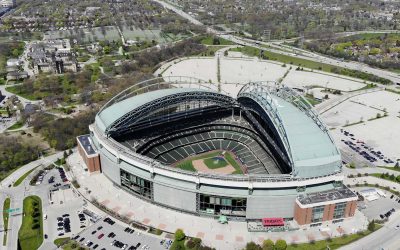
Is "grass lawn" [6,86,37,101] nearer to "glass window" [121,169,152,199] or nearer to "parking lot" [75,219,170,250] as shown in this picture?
"glass window" [121,169,152,199]

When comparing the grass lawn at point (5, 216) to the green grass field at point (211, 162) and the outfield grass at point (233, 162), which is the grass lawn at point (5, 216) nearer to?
the green grass field at point (211, 162)

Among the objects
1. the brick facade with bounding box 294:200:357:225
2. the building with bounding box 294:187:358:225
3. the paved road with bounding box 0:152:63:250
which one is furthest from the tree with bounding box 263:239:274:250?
the paved road with bounding box 0:152:63:250

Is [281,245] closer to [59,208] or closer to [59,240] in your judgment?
[59,240]

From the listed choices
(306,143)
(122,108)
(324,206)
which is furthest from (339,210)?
(122,108)

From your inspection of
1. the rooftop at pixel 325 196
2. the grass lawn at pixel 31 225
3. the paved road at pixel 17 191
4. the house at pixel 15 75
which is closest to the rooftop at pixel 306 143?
the rooftop at pixel 325 196

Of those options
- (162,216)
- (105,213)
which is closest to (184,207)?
(162,216)

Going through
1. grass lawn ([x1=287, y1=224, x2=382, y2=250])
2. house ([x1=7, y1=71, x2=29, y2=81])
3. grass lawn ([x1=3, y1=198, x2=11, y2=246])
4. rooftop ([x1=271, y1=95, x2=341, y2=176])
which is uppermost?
rooftop ([x1=271, y1=95, x2=341, y2=176])
